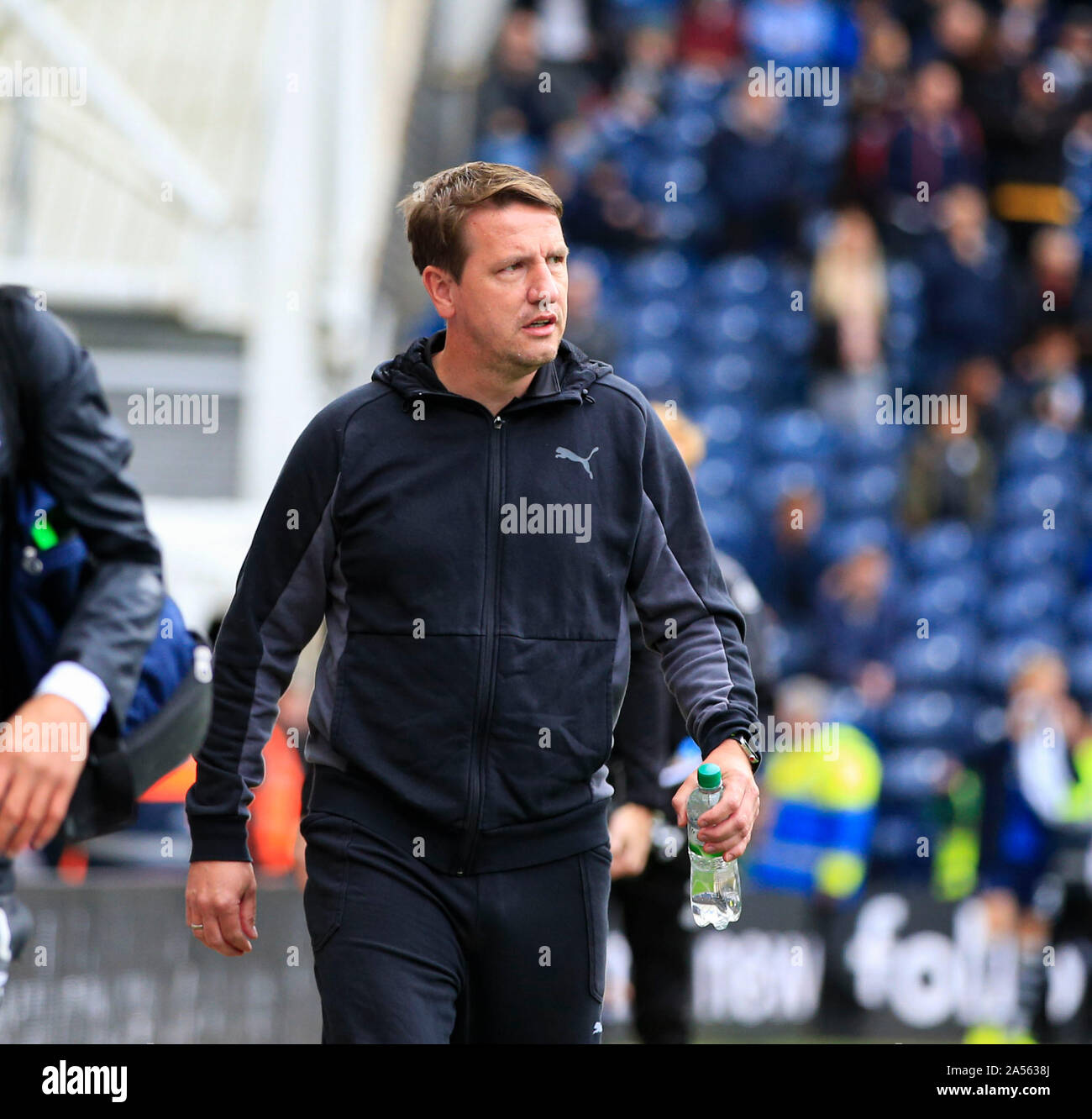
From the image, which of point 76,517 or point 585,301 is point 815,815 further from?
point 76,517

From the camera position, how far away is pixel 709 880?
3561 mm

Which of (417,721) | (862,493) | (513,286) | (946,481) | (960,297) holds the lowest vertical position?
(417,721)

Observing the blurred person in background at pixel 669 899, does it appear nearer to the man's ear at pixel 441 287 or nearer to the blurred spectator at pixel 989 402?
the man's ear at pixel 441 287

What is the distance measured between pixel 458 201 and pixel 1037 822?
24.4ft

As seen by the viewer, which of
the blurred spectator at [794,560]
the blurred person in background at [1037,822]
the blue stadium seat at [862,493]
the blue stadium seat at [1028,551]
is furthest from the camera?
the blue stadium seat at [1028,551]

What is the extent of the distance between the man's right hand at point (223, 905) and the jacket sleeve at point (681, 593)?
819 mm

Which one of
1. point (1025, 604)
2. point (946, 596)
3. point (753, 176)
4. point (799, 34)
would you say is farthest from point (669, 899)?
point (799, 34)

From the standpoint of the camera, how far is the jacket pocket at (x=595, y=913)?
→ 3316 millimetres

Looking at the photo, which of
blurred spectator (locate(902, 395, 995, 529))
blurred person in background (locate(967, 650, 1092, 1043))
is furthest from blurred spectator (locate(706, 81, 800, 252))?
blurred person in background (locate(967, 650, 1092, 1043))

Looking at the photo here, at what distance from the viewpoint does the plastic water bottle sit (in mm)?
3323

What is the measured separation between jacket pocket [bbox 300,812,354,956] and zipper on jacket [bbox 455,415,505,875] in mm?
193

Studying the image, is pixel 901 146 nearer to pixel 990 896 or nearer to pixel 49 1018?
pixel 990 896

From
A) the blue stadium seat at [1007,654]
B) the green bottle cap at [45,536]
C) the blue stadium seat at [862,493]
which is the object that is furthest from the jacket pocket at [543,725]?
the blue stadium seat at [862,493]
